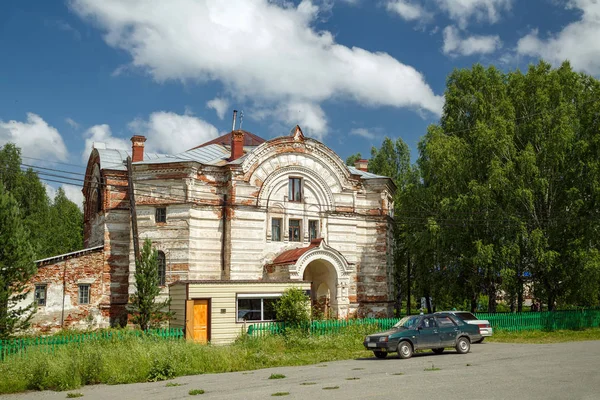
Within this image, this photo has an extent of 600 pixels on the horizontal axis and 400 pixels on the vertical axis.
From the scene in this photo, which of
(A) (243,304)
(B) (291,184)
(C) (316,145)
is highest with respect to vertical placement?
(C) (316,145)

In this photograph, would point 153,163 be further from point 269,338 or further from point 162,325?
point 269,338

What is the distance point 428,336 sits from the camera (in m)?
20.5

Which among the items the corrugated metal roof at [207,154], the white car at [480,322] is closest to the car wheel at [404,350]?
the white car at [480,322]

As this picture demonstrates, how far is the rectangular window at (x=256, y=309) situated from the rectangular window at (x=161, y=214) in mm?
8322

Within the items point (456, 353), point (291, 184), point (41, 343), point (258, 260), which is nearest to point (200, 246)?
point (258, 260)

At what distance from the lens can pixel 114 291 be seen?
30922 mm

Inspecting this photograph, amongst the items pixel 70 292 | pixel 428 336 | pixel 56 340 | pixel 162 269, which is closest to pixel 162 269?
pixel 162 269

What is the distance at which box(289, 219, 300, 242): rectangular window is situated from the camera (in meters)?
33.8

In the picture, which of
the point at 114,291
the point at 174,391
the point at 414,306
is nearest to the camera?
the point at 174,391

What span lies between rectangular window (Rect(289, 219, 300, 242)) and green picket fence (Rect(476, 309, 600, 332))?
10.6m

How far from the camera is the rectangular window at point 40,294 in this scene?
1147 inches

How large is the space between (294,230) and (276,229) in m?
1.12

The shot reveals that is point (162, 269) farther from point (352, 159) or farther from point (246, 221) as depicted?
point (352, 159)

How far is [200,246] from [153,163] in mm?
5107
